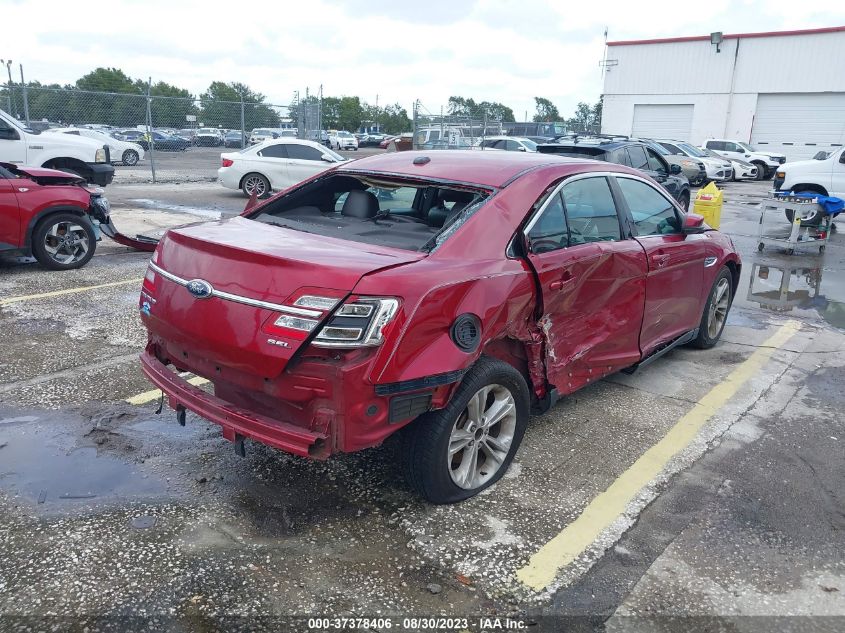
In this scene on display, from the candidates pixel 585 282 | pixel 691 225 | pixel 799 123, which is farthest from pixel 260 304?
pixel 799 123

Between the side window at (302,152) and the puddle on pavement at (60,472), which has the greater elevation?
the side window at (302,152)

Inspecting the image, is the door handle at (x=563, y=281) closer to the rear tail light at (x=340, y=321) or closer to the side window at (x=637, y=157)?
the rear tail light at (x=340, y=321)

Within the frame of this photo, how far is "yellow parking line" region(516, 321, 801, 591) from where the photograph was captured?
Answer: 2898 millimetres

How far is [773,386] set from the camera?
5125 millimetres

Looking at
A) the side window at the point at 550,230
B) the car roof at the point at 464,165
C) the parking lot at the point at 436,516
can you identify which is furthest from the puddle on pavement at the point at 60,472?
the side window at the point at 550,230

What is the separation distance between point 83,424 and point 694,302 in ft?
14.3

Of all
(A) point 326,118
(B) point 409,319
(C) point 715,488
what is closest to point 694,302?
(C) point 715,488

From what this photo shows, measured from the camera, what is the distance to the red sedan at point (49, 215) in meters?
7.30

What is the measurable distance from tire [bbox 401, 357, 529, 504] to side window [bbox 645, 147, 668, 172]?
11414 mm

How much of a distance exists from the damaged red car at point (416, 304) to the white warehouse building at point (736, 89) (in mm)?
37229

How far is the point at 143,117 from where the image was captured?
65.7 ft

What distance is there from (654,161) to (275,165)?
8.36 m

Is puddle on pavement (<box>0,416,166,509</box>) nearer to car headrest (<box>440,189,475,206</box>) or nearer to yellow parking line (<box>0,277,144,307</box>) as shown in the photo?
car headrest (<box>440,189,475,206</box>)

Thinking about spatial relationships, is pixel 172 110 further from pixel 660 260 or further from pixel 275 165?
pixel 660 260
